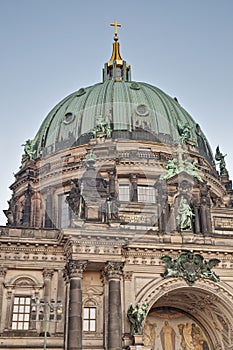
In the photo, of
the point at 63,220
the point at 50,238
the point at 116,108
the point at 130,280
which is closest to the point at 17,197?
the point at 63,220

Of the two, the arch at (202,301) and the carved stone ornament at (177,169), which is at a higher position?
the carved stone ornament at (177,169)

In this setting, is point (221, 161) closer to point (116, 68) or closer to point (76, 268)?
point (116, 68)

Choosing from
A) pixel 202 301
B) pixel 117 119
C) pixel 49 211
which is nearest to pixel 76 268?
pixel 202 301

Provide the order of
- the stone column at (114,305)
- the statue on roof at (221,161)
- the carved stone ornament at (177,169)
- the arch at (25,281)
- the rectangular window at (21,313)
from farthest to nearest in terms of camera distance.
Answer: the statue on roof at (221,161), the carved stone ornament at (177,169), the arch at (25,281), the rectangular window at (21,313), the stone column at (114,305)

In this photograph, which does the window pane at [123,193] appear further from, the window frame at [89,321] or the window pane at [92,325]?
the window pane at [92,325]

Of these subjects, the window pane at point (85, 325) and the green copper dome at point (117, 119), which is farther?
the green copper dome at point (117, 119)

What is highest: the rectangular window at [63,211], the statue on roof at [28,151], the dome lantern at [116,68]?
the dome lantern at [116,68]

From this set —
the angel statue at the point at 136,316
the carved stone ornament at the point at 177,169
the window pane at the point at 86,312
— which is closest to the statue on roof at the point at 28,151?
the carved stone ornament at the point at 177,169

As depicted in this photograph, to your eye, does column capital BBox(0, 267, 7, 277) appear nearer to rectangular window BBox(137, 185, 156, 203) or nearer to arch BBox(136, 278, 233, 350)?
arch BBox(136, 278, 233, 350)

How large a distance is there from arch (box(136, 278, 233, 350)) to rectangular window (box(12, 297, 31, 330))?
6.16 meters

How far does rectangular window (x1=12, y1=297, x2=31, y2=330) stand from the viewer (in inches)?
1125

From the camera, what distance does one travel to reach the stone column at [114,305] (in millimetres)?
26961

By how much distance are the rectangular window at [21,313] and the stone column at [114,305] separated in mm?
4678

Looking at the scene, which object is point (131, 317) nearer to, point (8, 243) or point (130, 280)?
point (130, 280)
